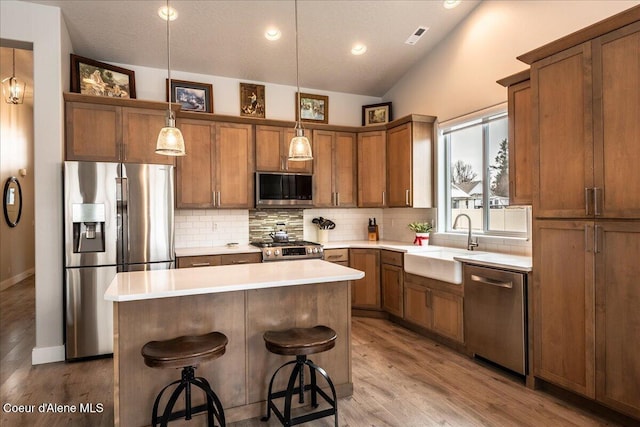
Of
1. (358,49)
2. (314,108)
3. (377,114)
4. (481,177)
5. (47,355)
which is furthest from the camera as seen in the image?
(377,114)

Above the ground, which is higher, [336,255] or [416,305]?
[336,255]

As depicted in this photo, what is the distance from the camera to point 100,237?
339 centimetres

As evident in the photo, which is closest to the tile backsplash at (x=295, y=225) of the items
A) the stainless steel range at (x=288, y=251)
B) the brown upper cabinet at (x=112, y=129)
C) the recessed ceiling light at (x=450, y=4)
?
the stainless steel range at (x=288, y=251)

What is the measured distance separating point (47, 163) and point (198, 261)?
1.64m

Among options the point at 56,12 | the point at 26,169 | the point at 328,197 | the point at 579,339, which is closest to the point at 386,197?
the point at 328,197

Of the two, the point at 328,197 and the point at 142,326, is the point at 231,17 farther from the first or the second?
the point at 142,326

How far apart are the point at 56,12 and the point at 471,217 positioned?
15.2ft

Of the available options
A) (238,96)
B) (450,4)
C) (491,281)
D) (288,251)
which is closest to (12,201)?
(238,96)

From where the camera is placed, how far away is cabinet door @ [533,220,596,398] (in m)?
2.35

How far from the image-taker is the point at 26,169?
7.48 m

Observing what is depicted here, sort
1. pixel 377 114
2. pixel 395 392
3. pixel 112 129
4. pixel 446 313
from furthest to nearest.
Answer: pixel 377 114 < pixel 112 129 < pixel 446 313 < pixel 395 392

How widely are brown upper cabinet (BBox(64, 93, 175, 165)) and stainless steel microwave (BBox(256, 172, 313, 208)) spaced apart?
1113mm

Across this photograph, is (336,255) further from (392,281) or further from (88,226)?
(88,226)

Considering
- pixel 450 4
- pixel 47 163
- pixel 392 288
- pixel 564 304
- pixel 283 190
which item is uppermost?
pixel 450 4
